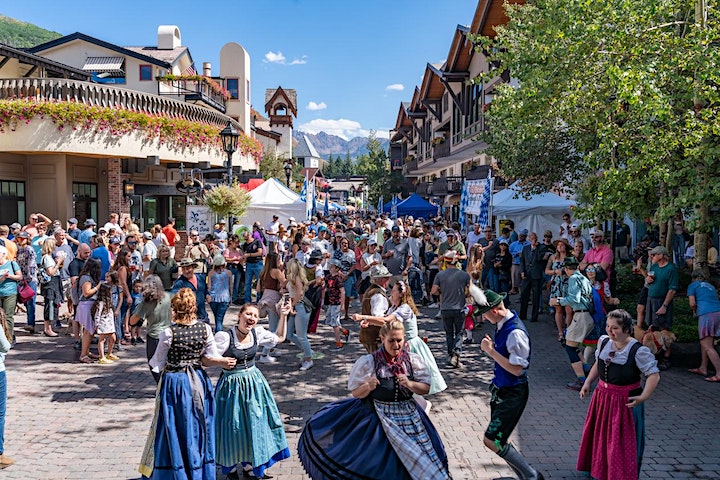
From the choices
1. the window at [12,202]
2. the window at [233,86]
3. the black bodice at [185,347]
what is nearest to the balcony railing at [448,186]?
the window at [233,86]

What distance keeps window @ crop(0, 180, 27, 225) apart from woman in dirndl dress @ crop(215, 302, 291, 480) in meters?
18.1

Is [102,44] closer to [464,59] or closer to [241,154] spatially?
[241,154]

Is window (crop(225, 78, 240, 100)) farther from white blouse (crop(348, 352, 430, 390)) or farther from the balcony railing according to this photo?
white blouse (crop(348, 352, 430, 390))

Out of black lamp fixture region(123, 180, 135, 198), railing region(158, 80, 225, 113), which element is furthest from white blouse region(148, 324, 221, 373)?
railing region(158, 80, 225, 113)

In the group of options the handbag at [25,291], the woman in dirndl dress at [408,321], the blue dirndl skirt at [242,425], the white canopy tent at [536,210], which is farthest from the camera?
the white canopy tent at [536,210]

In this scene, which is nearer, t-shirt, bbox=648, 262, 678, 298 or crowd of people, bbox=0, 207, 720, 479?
crowd of people, bbox=0, 207, 720, 479

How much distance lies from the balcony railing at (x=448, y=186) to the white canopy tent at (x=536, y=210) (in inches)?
614

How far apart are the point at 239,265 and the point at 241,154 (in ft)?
43.4

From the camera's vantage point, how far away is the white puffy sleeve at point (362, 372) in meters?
4.45

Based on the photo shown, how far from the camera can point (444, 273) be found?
9320 mm

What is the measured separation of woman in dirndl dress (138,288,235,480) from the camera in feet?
15.6

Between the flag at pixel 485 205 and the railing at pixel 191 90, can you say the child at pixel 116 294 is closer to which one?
the flag at pixel 485 205

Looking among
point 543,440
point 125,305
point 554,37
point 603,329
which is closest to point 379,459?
point 543,440

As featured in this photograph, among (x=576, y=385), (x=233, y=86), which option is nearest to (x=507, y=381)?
(x=576, y=385)
